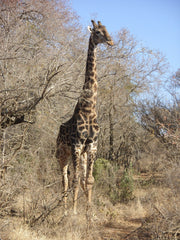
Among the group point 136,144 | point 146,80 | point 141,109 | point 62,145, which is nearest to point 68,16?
point 146,80

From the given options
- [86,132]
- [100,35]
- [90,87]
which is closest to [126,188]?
[86,132]

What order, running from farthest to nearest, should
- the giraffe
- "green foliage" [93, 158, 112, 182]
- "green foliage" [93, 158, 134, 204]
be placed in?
1. "green foliage" [93, 158, 112, 182]
2. "green foliage" [93, 158, 134, 204]
3. the giraffe

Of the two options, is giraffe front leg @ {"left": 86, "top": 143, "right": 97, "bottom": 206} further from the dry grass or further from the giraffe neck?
the giraffe neck

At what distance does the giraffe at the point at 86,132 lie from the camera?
6.38m

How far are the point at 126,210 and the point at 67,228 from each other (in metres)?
2.39

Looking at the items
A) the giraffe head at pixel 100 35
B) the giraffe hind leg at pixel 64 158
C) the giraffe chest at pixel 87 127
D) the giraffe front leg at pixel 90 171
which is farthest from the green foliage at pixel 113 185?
the giraffe head at pixel 100 35

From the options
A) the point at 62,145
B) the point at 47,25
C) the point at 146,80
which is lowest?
the point at 62,145

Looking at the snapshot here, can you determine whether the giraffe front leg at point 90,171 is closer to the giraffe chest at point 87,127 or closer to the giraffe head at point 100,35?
the giraffe chest at point 87,127

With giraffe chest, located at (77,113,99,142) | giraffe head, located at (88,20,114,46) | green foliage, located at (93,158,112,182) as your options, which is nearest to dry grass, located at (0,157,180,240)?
giraffe chest, located at (77,113,99,142)

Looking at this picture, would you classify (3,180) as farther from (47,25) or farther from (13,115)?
(47,25)

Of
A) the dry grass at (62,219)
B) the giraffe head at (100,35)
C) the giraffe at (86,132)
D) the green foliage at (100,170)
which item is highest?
the giraffe head at (100,35)

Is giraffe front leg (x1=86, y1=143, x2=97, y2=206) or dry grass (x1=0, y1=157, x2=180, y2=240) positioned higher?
giraffe front leg (x1=86, y1=143, x2=97, y2=206)

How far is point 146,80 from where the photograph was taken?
12.5 m

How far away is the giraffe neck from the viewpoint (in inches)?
Result: 259
